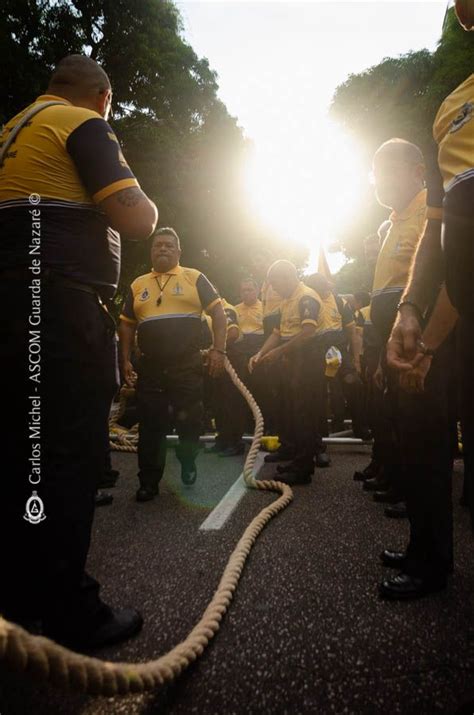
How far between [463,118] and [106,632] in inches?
75.1

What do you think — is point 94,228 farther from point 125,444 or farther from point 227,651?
point 125,444

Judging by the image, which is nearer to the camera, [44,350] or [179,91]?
[44,350]

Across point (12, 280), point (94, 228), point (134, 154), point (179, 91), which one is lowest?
point (12, 280)

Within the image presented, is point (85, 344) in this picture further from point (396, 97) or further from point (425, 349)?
point (396, 97)

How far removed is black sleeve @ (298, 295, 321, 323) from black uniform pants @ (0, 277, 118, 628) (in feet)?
10.5

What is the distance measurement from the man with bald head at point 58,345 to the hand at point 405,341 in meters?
0.97

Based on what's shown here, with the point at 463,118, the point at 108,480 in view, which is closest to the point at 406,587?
the point at 463,118

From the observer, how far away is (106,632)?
162cm

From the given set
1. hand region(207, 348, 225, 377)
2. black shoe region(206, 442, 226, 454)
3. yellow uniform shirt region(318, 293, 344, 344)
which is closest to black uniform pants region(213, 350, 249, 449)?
black shoe region(206, 442, 226, 454)

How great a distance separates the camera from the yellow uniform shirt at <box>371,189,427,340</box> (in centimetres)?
260

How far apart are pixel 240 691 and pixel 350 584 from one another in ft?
2.68

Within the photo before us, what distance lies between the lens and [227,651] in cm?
153

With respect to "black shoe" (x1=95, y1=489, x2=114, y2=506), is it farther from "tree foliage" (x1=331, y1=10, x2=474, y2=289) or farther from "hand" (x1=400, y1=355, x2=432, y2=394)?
"tree foliage" (x1=331, y1=10, x2=474, y2=289)

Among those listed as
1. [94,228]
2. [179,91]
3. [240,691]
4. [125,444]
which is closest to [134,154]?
[179,91]
